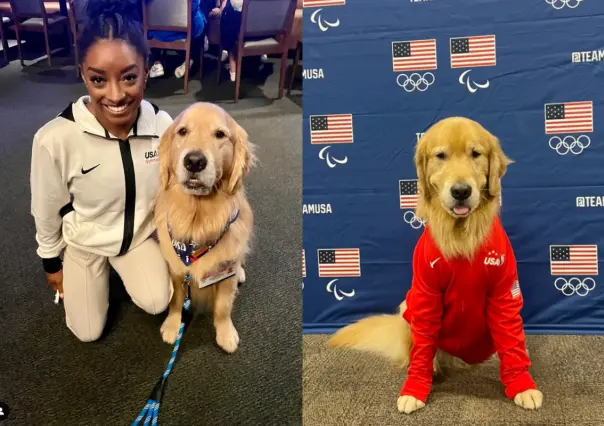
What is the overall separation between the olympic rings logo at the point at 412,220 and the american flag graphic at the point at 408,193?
23mm

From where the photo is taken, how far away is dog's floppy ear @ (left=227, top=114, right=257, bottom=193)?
1.39 metres

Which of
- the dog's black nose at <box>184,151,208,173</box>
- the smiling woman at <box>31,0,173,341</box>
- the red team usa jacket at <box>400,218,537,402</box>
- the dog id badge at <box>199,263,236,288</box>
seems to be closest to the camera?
the smiling woman at <box>31,0,173,341</box>

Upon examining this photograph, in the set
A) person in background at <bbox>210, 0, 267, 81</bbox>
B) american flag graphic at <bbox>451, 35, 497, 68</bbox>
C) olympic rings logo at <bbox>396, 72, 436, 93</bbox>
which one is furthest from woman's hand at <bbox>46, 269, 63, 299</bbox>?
american flag graphic at <bbox>451, 35, 497, 68</bbox>

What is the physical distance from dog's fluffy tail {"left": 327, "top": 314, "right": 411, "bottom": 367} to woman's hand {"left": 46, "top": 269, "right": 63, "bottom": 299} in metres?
0.93

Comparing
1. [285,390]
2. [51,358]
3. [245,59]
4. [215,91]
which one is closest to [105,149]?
[215,91]

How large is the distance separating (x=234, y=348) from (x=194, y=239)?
14.6 inches

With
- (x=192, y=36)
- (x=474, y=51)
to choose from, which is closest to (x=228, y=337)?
(x=192, y=36)

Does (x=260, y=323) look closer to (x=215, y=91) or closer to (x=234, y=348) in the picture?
(x=234, y=348)

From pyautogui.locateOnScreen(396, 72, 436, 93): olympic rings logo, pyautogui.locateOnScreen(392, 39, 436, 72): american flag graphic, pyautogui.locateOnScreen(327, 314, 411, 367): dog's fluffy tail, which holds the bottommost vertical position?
pyautogui.locateOnScreen(327, 314, 411, 367): dog's fluffy tail

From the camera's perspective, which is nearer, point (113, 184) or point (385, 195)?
point (113, 184)

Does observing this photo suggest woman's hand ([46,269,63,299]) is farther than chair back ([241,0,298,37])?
Yes

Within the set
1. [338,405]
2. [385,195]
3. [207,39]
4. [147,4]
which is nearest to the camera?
[147,4]

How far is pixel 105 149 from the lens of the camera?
1266 mm

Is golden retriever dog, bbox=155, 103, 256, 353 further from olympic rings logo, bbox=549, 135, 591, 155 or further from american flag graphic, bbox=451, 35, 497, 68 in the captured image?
olympic rings logo, bbox=549, 135, 591, 155
